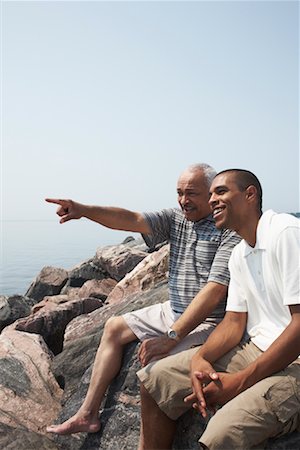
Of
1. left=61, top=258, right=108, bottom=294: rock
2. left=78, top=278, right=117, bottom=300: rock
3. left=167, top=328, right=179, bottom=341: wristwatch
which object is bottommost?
left=61, top=258, right=108, bottom=294: rock

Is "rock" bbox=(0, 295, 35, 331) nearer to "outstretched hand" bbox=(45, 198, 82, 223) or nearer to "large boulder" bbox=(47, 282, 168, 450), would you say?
"large boulder" bbox=(47, 282, 168, 450)

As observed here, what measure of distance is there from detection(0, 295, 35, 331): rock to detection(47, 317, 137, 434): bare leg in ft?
21.0

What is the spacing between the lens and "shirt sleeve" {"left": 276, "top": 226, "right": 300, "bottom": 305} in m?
3.16

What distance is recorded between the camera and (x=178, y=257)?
15.4ft

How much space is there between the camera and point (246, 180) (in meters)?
3.72

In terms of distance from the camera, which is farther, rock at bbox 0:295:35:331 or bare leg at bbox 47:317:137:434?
rock at bbox 0:295:35:331

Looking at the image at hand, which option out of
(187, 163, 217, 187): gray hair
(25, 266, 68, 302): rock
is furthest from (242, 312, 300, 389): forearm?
(25, 266, 68, 302): rock

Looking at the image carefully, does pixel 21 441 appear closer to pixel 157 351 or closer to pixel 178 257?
pixel 157 351

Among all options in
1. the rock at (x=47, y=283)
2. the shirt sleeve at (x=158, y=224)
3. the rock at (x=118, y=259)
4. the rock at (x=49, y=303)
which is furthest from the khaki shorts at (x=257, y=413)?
the rock at (x=47, y=283)

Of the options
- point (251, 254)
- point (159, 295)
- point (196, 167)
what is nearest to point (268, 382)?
point (251, 254)

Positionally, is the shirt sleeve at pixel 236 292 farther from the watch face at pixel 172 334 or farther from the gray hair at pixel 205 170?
the gray hair at pixel 205 170

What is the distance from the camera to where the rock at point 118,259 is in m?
12.9

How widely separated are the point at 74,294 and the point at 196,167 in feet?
28.8

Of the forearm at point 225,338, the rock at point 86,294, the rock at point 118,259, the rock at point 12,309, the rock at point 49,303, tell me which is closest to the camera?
the forearm at point 225,338
